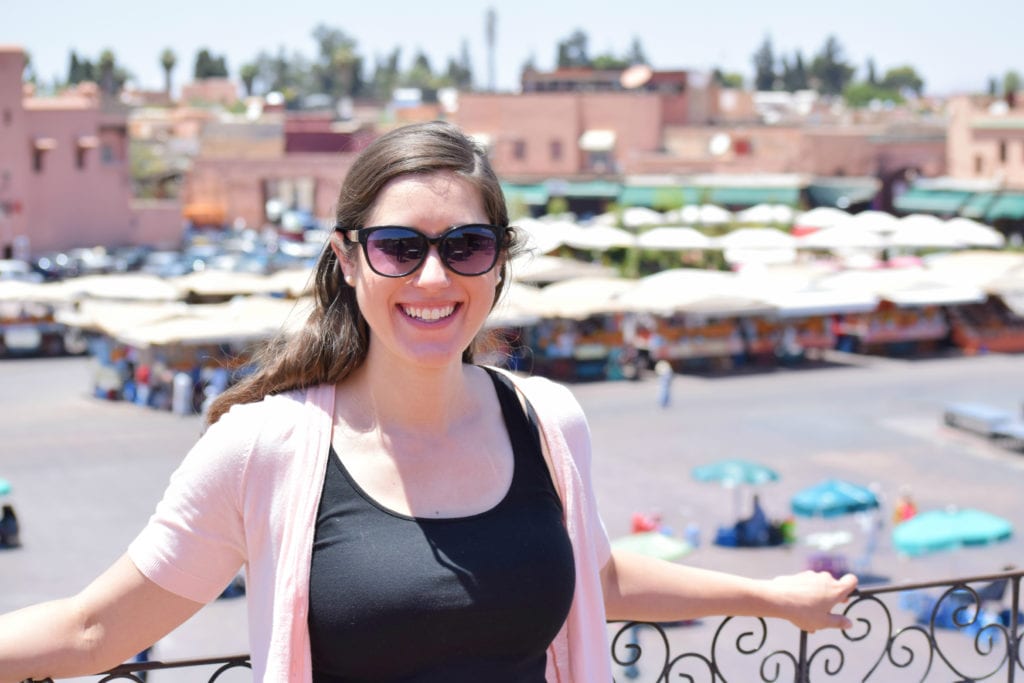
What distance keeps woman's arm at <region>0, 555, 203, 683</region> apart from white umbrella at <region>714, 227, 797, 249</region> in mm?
31431

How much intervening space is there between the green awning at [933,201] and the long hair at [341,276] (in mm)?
43798

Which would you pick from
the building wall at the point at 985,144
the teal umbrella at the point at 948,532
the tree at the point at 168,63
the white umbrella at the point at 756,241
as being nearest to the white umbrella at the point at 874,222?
the white umbrella at the point at 756,241

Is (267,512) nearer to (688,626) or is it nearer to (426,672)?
(426,672)

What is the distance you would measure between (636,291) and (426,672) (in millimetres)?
23672

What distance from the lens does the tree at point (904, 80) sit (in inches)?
5340

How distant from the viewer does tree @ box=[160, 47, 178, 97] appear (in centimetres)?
8825

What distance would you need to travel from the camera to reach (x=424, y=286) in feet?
8.07

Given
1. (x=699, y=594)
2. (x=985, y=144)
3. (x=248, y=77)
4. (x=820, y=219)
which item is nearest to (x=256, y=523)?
(x=699, y=594)

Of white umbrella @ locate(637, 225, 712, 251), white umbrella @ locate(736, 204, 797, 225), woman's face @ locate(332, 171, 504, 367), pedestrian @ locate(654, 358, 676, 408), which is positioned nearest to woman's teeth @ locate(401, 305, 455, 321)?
woman's face @ locate(332, 171, 504, 367)

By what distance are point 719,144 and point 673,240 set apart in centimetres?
1731

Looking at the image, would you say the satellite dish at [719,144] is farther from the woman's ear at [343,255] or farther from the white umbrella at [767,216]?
the woman's ear at [343,255]

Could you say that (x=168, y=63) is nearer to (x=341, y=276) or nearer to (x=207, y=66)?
(x=207, y=66)

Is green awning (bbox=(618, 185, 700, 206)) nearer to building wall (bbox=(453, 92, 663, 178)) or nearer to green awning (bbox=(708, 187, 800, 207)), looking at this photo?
green awning (bbox=(708, 187, 800, 207))

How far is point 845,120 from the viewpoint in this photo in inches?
2363
